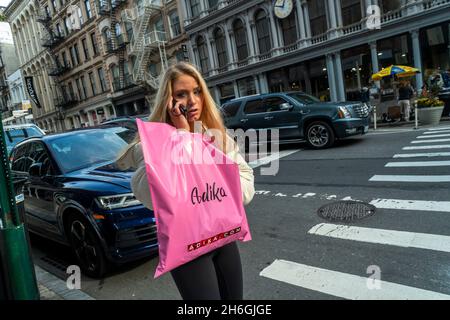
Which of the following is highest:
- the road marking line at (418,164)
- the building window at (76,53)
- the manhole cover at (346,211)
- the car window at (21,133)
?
the building window at (76,53)

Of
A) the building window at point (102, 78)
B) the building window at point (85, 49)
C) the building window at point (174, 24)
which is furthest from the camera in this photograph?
the building window at point (85, 49)

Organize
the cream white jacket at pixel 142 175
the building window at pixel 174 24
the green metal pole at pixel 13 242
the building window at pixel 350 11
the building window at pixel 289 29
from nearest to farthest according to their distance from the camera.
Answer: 1. the cream white jacket at pixel 142 175
2. the green metal pole at pixel 13 242
3. the building window at pixel 350 11
4. the building window at pixel 289 29
5. the building window at pixel 174 24

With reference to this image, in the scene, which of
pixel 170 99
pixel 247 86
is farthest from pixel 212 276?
pixel 247 86

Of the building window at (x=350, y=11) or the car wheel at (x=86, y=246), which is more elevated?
the building window at (x=350, y=11)

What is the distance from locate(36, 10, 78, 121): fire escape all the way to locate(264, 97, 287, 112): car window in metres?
36.1

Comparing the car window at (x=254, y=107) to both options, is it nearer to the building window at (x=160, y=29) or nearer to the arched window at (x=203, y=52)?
the arched window at (x=203, y=52)

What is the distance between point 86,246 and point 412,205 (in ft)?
15.0

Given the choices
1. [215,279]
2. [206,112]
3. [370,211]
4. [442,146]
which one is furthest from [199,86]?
[442,146]

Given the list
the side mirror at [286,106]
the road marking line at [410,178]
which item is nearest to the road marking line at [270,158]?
the side mirror at [286,106]

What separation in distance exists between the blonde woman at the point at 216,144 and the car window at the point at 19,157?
4.32 m

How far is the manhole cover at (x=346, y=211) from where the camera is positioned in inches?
183

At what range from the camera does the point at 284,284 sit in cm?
318

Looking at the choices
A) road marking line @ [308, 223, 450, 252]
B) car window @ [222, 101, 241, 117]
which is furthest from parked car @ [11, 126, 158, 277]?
car window @ [222, 101, 241, 117]
